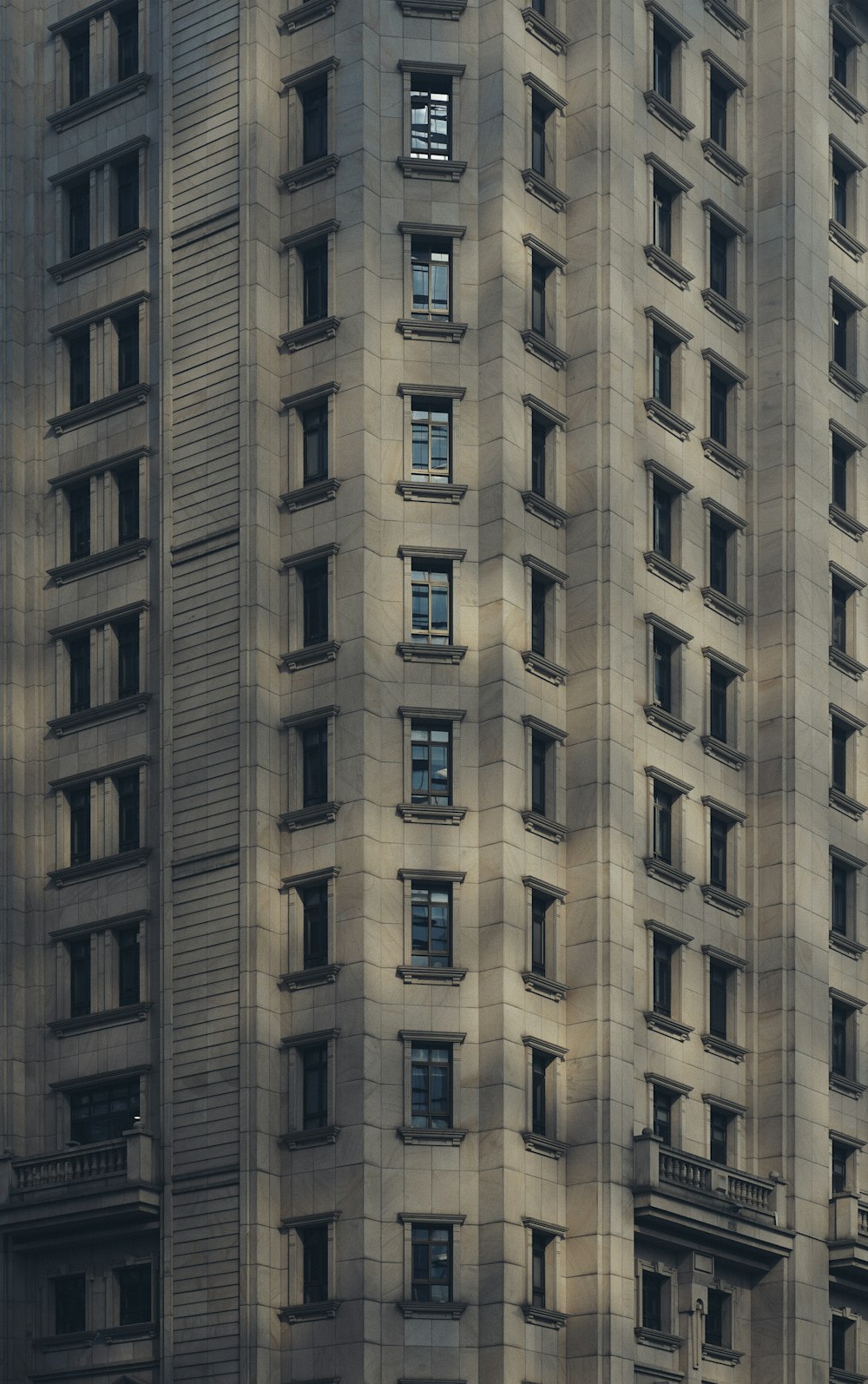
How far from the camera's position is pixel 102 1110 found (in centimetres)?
8031

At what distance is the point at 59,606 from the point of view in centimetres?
8631

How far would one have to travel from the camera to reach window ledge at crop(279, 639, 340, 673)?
78375 mm

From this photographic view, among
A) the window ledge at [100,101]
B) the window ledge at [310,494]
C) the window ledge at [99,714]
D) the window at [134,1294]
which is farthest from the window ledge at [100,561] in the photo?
the window at [134,1294]

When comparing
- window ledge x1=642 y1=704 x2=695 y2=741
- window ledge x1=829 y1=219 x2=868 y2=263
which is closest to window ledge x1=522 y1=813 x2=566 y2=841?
window ledge x1=642 y1=704 x2=695 y2=741

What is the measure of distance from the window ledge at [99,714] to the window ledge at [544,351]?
1552cm

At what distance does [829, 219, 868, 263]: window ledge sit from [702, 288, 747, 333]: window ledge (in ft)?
23.0

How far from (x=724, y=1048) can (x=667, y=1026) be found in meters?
3.82

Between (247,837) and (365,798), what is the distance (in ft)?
12.1

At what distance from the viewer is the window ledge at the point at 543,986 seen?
7694 cm

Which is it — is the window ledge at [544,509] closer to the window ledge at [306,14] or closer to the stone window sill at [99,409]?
the stone window sill at [99,409]

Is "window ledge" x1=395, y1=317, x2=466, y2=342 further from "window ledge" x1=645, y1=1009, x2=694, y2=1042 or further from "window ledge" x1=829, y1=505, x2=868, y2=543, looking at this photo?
"window ledge" x1=645, y1=1009, x2=694, y2=1042

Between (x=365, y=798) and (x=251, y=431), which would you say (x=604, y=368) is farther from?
(x=365, y=798)

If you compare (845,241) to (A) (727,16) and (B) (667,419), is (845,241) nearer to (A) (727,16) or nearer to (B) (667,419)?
(A) (727,16)

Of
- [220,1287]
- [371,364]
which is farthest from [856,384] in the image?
[220,1287]
